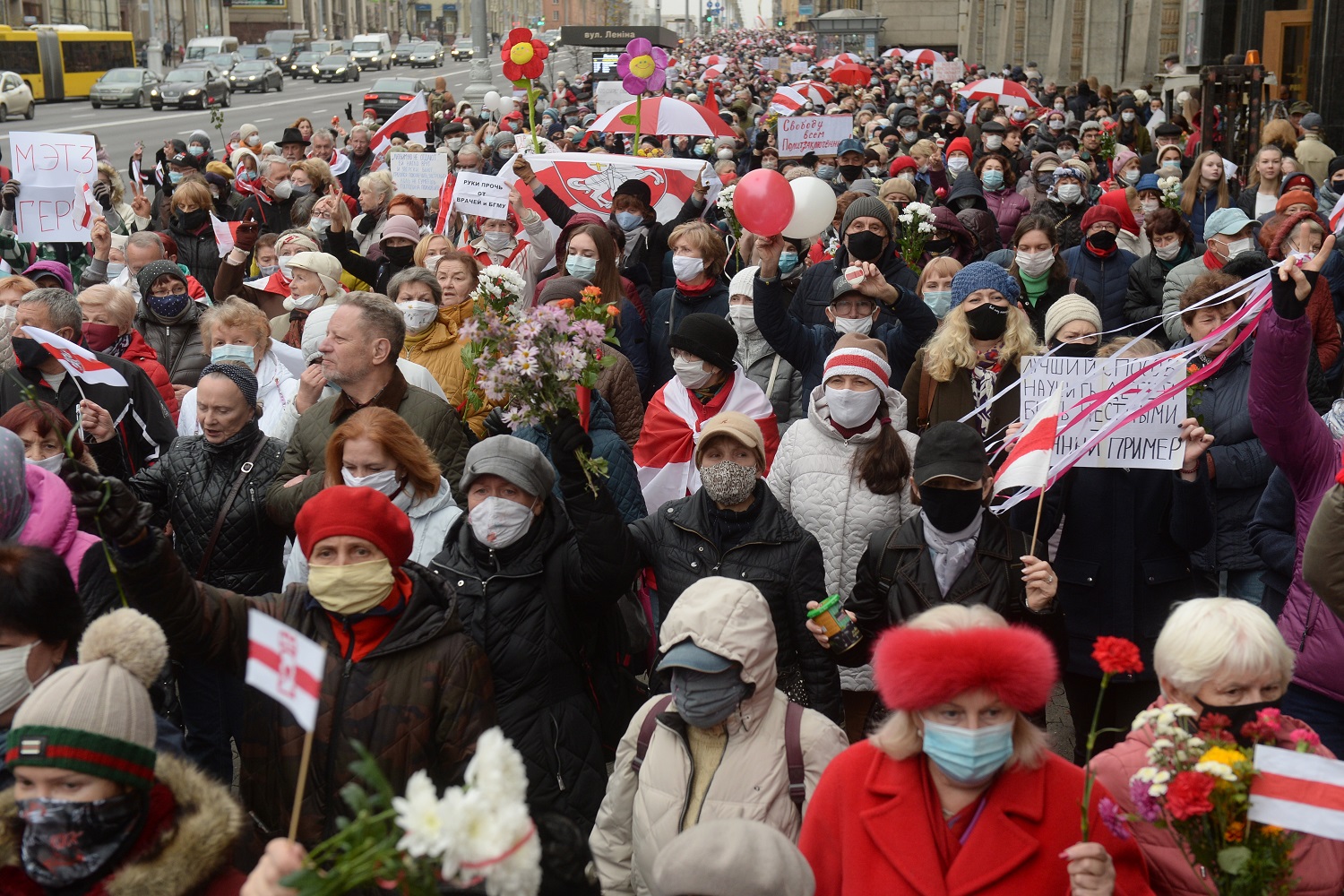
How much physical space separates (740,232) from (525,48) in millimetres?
3220

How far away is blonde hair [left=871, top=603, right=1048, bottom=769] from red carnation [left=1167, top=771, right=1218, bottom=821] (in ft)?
1.68

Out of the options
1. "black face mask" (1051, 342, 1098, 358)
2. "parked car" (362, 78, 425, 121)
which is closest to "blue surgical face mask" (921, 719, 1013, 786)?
"black face mask" (1051, 342, 1098, 358)

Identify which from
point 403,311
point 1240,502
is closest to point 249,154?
point 403,311

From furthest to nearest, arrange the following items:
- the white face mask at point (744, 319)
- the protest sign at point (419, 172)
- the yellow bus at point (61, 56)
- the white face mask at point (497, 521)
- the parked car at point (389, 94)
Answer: the yellow bus at point (61, 56) < the parked car at point (389, 94) < the protest sign at point (419, 172) < the white face mask at point (744, 319) < the white face mask at point (497, 521)

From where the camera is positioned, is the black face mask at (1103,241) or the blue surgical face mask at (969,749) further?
the black face mask at (1103,241)

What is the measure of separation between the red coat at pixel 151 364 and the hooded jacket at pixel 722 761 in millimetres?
3919

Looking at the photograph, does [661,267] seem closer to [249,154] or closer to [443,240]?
[443,240]

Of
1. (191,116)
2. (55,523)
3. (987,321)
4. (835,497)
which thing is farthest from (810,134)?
(191,116)

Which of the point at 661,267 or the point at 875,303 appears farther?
the point at 661,267

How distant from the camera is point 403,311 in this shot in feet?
21.7

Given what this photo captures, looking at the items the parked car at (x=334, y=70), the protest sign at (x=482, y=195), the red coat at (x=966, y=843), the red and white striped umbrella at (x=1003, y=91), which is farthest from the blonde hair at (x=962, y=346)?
the parked car at (x=334, y=70)

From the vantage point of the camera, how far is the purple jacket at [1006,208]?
12.1 meters

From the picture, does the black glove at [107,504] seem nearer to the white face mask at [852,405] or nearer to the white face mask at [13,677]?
the white face mask at [13,677]

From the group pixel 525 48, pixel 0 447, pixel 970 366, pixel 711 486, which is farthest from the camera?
pixel 525 48
